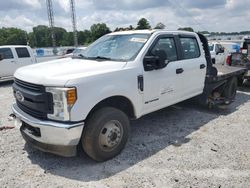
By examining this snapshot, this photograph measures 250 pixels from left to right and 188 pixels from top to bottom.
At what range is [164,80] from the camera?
450 centimetres

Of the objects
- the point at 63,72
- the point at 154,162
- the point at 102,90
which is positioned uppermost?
the point at 63,72

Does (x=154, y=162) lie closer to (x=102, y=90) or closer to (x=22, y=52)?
(x=102, y=90)

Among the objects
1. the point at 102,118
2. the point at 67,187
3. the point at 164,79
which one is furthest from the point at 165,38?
the point at 67,187

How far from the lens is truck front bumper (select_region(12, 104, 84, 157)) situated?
318 centimetres

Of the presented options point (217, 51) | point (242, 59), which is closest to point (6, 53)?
point (242, 59)

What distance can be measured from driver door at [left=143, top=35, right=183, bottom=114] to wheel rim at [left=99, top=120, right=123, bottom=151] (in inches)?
27.3

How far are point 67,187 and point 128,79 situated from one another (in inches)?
68.8

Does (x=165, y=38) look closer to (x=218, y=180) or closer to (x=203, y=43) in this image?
(x=203, y=43)

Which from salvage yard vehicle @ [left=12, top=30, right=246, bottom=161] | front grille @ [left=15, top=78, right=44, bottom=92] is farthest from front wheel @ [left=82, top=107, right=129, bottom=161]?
front grille @ [left=15, top=78, right=44, bottom=92]

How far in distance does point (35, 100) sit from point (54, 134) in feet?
1.74

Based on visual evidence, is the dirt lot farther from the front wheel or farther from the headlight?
the headlight

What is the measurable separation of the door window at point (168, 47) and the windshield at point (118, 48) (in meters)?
0.29

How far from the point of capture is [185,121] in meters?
5.57

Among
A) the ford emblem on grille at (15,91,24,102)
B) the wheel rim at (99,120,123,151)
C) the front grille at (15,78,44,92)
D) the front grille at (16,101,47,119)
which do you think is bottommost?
the wheel rim at (99,120,123,151)
